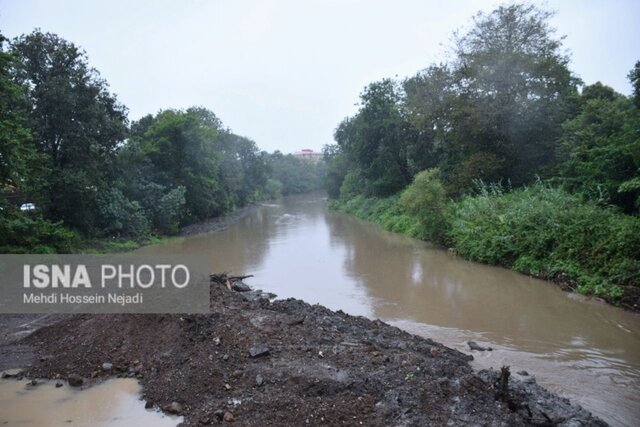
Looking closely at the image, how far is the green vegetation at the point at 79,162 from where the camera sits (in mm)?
11906

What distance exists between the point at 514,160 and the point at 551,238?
10218 mm

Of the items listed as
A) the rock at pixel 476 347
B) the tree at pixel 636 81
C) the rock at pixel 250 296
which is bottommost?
the rock at pixel 476 347

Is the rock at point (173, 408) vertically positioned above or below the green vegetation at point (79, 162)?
below

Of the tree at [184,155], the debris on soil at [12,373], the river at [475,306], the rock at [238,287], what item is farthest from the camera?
the tree at [184,155]

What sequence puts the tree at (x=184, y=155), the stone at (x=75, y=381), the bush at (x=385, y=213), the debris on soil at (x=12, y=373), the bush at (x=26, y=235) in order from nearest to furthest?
the stone at (x=75, y=381)
the debris on soil at (x=12, y=373)
the bush at (x=26, y=235)
the bush at (x=385, y=213)
the tree at (x=184, y=155)

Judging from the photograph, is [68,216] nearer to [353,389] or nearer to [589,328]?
[353,389]

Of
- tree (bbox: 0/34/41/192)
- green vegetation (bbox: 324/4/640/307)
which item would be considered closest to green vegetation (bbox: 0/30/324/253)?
tree (bbox: 0/34/41/192)

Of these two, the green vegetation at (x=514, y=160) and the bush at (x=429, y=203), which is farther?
the bush at (x=429, y=203)

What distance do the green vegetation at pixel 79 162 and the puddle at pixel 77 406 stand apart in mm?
6326

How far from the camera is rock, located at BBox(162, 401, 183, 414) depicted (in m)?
5.49

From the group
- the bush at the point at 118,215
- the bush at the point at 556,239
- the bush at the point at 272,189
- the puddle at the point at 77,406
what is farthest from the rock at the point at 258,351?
the bush at the point at 272,189

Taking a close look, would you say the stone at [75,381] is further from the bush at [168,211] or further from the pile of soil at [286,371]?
the bush at [168,211]

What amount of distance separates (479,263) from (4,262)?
545 inches

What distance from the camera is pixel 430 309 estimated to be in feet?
34.7
